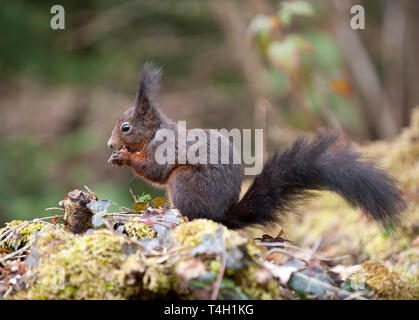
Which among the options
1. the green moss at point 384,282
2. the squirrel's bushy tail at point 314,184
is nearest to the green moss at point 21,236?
the squirrel's bushy tail at point 314,184

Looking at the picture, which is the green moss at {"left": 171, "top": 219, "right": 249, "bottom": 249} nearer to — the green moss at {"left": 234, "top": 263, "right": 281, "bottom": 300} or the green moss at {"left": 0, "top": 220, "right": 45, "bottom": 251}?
the green moss at {"left": 234, "top": 263, "right": 281, "bottom": 300}

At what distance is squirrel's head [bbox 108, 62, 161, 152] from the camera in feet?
8.71

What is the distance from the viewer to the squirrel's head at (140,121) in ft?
8.71

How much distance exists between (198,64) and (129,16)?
4.39 feet

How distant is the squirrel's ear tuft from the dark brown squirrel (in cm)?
35

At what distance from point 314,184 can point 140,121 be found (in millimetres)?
1064

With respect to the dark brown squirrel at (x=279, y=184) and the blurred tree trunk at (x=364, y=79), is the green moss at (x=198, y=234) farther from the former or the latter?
the blurred tree trunk at (x=364, y=79)

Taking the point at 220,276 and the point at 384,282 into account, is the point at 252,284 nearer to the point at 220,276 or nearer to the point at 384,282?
the point at 220,276

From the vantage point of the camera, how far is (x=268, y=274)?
1.51 metres

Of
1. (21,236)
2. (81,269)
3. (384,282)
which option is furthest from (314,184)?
(21,236)

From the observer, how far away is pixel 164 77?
7.67 meters

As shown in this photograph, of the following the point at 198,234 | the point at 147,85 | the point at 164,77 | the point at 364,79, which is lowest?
the point at 198,234

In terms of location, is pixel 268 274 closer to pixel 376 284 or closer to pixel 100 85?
pixel 376 284
